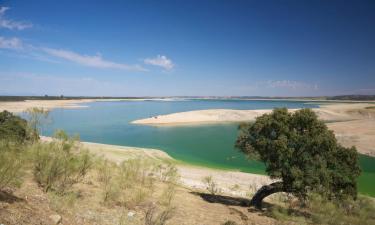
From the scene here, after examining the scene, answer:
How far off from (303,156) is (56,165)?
39.4 feet

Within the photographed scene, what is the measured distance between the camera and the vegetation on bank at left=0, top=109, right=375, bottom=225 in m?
10.6

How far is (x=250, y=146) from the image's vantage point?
16953mm

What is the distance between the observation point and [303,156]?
14844mm

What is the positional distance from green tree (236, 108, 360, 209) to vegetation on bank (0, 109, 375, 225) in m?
0.05

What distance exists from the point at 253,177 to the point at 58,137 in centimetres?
2182

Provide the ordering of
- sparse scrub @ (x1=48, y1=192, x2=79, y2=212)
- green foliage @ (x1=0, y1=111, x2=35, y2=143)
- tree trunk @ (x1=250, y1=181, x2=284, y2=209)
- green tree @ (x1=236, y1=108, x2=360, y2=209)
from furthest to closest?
green foliage @ (x1=0, y1=111, x2=35, y2=143)
tree trunk @ (x1=250, y1=181, x2=284, y2=209)
green tree @ (x1=236, y1=108, x2=360, y2=209)
sparse scrub @ (x1=48, y1=192, x2=79, y2=212)

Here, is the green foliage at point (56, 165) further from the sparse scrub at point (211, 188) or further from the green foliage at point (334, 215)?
the green foliage at point (334, 215)

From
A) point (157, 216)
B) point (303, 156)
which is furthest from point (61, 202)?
point (303, 156)

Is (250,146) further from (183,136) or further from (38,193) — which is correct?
(183,136)

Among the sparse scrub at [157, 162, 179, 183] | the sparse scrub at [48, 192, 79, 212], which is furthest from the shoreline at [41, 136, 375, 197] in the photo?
the sparse scrub at [48, 192, 79, 212]

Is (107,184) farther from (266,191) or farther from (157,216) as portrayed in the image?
(266,191)

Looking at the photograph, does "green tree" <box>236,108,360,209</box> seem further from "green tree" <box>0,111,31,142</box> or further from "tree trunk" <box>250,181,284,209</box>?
"green tree" <box>0,111,31,142</box>

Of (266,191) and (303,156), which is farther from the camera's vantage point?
(266,191)

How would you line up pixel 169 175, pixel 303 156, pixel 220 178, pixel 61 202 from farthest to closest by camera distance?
pixel 220 178 < pixel 169 175 < pixel 303 156 < pixel 61 202
